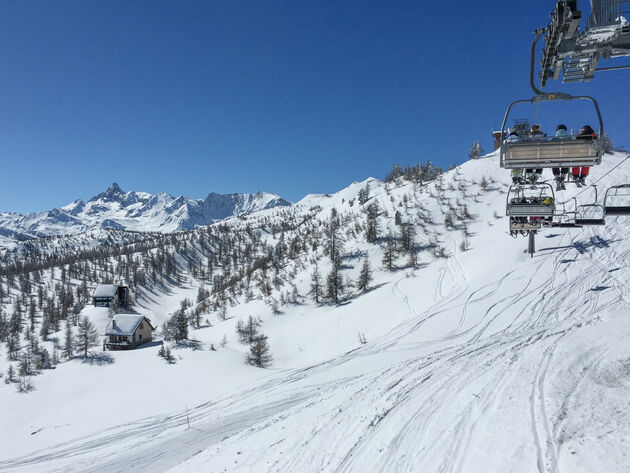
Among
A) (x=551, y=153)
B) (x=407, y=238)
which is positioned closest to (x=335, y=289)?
(x=407, y=238)

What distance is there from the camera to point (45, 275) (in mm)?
164375

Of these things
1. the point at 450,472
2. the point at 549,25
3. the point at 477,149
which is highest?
the point at 477,149

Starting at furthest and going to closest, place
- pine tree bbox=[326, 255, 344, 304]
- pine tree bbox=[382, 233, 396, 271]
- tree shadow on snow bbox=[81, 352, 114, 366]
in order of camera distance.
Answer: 1. pine tree bbox=[382, 233, 396, 271]
2. pine tree bbox=[326, 255, 344, 304]
3. tree shadow on snow bbox=[81, 352, 114, 366]

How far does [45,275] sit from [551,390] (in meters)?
217

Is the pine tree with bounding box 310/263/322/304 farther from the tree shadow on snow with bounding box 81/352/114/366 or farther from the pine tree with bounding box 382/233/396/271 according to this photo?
the tree shadow on snow with bounding box 81/352/114/366

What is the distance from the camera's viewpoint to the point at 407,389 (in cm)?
1138

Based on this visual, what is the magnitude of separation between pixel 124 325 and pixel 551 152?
62.1 meters

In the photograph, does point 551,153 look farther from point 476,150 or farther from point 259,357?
point 476,150

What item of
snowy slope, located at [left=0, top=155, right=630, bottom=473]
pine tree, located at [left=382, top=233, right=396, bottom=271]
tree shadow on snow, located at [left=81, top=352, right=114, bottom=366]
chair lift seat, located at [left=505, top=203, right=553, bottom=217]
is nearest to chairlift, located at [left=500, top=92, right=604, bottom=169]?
chair lift seat, located at [left=505, top=203, right=553, bottom=217]

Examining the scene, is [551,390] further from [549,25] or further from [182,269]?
[182,269]

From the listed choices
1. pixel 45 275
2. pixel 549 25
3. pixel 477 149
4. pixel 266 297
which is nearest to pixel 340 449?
pixel 549 25

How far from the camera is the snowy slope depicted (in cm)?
734

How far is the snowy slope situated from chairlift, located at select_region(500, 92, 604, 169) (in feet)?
19.4

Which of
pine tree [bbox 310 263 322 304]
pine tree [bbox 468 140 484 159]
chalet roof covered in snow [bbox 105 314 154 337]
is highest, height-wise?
pine tree [bbox 468 140 484 159]
